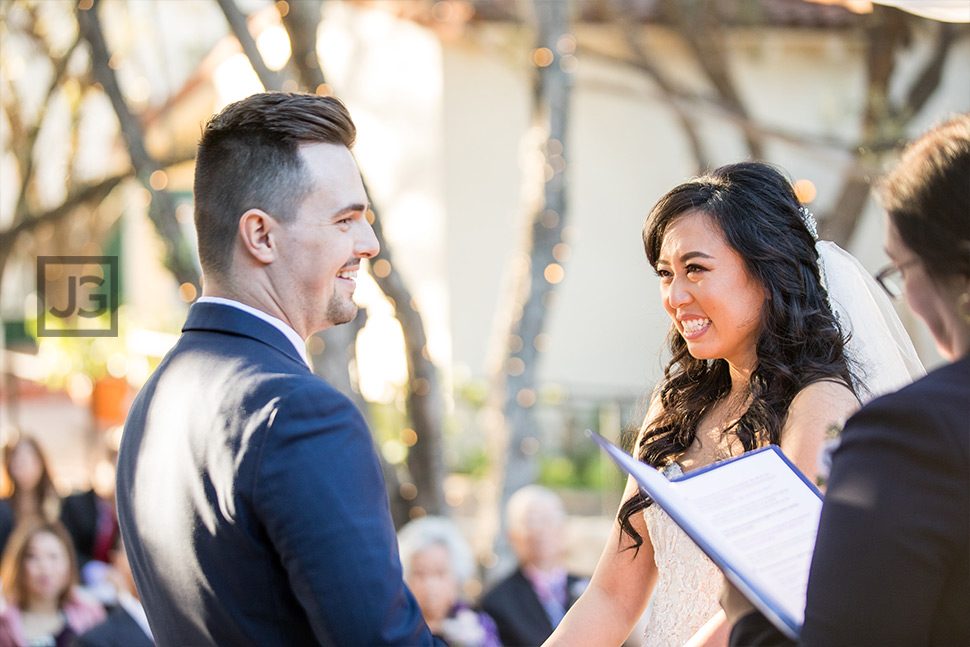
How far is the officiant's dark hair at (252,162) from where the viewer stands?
1.85 metres

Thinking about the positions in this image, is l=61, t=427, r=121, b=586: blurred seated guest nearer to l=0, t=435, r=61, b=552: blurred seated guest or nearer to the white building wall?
l=0, t=435, r=61, b=552: blurred seated guest

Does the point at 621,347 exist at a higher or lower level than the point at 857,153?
lower

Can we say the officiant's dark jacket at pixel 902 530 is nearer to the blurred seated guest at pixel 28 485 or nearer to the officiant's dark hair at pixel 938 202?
the officiant's dark hair at pixel 938 202

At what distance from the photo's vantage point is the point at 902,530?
4.37ft

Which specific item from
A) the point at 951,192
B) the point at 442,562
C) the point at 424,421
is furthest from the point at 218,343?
the point at 424,421

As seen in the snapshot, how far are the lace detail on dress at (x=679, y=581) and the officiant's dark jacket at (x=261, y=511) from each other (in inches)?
35.2

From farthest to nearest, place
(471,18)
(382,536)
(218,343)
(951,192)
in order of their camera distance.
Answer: (471,18) < (218,343) < (382,536) < (951,192)

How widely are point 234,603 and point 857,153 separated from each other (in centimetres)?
732

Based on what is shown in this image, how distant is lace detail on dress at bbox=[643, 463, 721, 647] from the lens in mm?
2365

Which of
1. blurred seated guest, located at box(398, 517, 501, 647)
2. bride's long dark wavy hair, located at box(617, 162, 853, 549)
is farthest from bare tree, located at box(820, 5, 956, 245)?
bride's long dark wavy hair, located at box(617, 162, 853, 549)

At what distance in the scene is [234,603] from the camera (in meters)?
1.64

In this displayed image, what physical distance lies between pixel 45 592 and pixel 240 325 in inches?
163

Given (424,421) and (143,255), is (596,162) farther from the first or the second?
(143,255)

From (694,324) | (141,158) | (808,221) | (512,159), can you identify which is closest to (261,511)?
(694,324)
